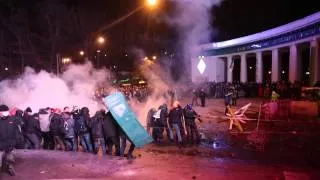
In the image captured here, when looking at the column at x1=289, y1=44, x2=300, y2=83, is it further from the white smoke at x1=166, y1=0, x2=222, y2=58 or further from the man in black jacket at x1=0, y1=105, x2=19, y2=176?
the man in black jacket at x1=0, y1=105, x2=19, y2=176

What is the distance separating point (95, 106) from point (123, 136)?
6.77m

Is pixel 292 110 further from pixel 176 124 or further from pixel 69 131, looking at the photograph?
pixel 69 131

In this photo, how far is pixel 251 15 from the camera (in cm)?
4712

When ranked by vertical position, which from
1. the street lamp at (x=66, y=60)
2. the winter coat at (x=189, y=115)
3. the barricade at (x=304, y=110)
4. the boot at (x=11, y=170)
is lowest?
the boot at (x=11, y=170)

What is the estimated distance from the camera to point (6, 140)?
10008 mm

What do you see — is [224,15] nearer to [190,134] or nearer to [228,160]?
[190,134]

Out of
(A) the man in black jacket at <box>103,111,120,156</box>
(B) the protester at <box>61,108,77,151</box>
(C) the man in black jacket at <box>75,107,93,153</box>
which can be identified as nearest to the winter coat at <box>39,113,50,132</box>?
(B) the protester at <box>61,108,77,151</box>

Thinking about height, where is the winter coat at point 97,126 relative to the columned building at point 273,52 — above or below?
below

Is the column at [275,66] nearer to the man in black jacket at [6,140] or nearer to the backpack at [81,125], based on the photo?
the backpack at [81,125]

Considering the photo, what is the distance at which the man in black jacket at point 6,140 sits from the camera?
992cm

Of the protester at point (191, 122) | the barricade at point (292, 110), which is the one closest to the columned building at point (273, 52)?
the barricade at point (292, 110)

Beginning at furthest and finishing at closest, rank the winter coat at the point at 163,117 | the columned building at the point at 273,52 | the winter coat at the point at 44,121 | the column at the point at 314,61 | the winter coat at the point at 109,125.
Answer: the columned building at the point at 273,52
the column at the point at 314,61
the winter coat at the point at 163,117
the winter coat at the point at 44,121
the winter coat at the point at 109,125

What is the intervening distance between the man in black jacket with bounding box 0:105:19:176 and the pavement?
0.77ft

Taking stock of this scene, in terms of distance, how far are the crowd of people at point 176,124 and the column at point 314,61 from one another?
1927 cm
